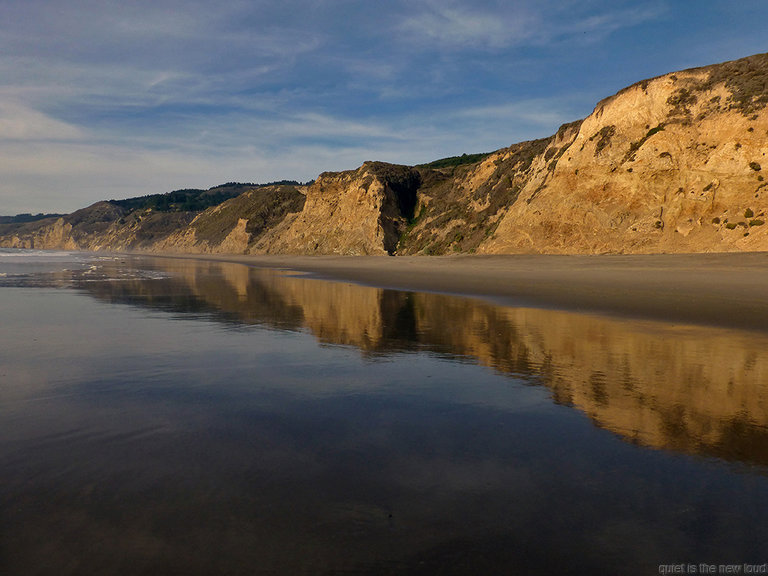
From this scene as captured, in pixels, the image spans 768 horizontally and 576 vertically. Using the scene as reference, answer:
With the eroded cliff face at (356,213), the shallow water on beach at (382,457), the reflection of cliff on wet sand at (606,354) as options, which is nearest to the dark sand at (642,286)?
the reflection of cliff on wet sand at (606,354)

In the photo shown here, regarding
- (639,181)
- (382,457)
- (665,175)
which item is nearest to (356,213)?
(639,181)

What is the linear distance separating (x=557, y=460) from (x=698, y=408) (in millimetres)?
2508

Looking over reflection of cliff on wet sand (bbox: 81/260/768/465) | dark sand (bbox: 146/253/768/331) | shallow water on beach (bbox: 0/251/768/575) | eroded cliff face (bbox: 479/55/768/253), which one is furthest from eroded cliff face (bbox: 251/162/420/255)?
shallow water on beach (bbox: 0/251/768/575)

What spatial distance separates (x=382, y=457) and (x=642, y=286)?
768 inches

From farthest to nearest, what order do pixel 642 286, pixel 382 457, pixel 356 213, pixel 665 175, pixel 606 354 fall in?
pixel 356 213 < pixel 665 175 < pixel 642 286 < pixel 606 354 < pixel 382 457

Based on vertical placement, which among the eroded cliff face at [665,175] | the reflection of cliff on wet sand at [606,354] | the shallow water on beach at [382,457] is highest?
the eroded cliff face at [665,175]

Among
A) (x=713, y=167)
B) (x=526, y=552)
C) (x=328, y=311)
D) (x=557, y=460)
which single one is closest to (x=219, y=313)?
(x=328, y=311)

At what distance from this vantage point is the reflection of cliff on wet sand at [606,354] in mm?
5129

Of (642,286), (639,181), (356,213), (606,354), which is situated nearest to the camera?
(606,354)

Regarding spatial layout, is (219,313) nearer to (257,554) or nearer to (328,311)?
(328,311)

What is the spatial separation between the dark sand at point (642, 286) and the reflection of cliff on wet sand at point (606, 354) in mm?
2017

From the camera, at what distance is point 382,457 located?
14.3 ft

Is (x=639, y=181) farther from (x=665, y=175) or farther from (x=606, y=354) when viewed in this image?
(x=606, y=354)

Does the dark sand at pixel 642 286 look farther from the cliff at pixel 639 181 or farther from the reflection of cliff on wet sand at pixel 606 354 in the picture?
the cliff at pixel 639 181
